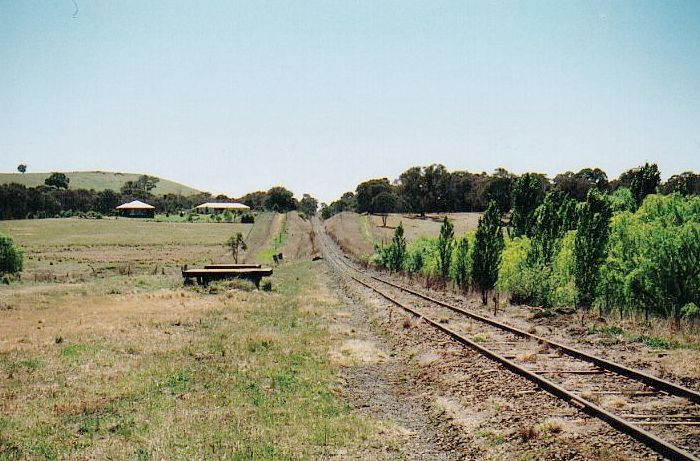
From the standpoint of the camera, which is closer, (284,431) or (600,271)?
(284,431)

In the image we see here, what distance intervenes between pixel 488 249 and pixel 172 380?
1890 centimetres

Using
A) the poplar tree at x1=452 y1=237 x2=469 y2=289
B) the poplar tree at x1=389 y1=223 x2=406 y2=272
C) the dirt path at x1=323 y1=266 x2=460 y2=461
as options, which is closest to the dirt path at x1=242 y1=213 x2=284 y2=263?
the poplar tree at x1=389 y1=223 x2=406 y2=272

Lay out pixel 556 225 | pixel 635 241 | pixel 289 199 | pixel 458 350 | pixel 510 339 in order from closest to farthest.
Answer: pixel 458 350, pixel 510 339, pixel 635 241, pixel 556 225, pixel 289 199

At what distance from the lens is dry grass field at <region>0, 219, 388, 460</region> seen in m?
7.82

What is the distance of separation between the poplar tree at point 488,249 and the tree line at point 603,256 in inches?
2.0

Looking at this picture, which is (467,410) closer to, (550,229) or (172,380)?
(172,380)

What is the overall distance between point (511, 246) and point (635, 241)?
9.51 m

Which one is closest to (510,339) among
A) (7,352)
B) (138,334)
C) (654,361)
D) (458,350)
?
(458,350)

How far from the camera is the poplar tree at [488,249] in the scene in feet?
85.5

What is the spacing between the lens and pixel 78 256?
6812cm

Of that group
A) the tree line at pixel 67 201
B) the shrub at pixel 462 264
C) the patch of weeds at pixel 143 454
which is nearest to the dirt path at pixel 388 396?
the patch of weeds at pixel 143 454

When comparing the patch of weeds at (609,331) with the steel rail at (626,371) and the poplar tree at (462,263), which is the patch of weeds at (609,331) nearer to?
the steel rail at (626,371)

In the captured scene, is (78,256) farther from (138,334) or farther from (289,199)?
(289,199)

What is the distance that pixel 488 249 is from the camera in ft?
86.2
